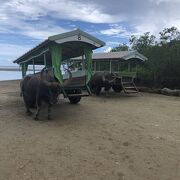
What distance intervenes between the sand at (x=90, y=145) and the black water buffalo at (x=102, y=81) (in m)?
4.62

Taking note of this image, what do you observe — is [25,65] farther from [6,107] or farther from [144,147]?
[144,147]

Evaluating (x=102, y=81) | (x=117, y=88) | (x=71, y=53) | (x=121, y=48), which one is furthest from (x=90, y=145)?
(x=121, y=48)

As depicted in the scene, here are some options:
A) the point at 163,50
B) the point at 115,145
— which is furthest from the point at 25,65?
the point at 115,145

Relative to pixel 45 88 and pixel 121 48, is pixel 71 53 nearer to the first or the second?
pixel 45 88

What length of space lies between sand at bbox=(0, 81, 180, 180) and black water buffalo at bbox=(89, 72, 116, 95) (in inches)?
182

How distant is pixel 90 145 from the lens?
708 centimetres

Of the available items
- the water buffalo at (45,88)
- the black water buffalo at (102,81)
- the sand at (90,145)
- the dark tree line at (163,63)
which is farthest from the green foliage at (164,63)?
the water buffalo at (45,88)

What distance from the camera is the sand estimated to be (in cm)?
566

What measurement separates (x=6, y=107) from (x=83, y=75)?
9.84 ft

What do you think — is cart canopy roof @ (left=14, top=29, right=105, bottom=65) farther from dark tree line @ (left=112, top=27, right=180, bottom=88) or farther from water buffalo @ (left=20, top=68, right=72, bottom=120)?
dark tree line @ (left=112, top=27, right=180, bottom=88)

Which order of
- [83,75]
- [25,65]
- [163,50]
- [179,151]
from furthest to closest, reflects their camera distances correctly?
[163,50], [25,65], [83,75], [179,151]

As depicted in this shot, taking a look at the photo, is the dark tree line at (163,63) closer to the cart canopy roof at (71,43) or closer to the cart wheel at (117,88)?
the cart wheel at (117,88)

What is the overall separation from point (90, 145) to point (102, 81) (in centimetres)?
880

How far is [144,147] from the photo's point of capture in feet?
22.9
